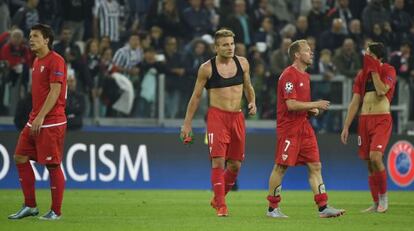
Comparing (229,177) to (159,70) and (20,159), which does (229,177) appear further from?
(159,70)

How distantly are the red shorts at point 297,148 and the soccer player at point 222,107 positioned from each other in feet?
1.98

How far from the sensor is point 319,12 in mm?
27703

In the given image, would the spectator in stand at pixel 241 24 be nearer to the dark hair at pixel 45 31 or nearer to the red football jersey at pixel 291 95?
the red football jersey at pixel 291 95

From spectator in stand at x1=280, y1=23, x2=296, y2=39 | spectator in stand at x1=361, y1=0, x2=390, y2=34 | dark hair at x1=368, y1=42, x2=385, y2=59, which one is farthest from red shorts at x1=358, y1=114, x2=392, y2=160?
A: spectator in stand at x1=361, y1=0, x2=390, y2=34

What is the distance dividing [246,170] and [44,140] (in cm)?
1109

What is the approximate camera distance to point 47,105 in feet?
44.6

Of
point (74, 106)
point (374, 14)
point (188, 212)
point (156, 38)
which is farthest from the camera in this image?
point (374, 14)

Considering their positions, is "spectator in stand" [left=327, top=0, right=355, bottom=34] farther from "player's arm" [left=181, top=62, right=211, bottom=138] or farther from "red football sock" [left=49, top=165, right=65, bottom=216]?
"red football sock" [left=49, top=165, right=65, bottom=216]

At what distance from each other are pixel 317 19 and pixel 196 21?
3.44 metres

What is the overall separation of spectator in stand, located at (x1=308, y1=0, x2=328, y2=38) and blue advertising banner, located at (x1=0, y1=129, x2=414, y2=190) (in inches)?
149

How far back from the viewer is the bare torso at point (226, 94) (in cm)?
1475

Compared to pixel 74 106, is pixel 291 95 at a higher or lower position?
higher

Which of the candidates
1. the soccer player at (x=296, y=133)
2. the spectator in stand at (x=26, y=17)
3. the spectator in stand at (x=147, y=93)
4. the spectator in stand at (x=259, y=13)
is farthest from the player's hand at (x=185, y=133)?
the spectator in stand at (x=259, y=13)

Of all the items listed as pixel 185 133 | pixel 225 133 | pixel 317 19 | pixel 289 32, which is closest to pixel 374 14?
pixel 317 19
